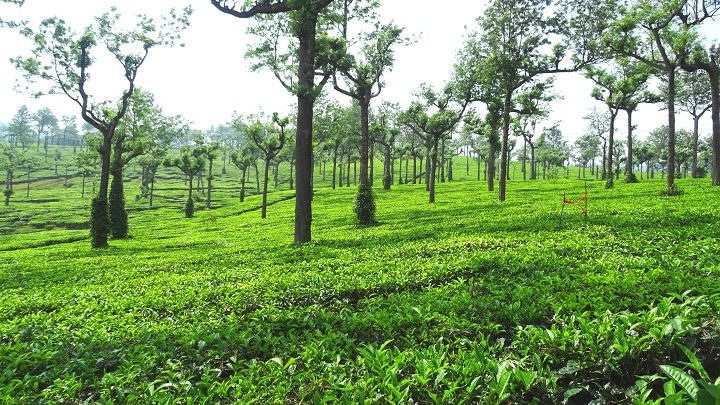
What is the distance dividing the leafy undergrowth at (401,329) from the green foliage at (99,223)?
1782cm

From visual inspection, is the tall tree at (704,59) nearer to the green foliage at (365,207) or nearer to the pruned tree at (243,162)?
the green foliage at (365,207)

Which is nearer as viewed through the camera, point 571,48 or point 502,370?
point 502,370

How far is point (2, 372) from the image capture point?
4.95m

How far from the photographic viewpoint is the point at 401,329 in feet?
16.9

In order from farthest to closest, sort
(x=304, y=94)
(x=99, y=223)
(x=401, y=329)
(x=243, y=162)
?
(x=243, y=162) → (x=99, y=223) → (x=304, y=94) → (x=401, y=329)

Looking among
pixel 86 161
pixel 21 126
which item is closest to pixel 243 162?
pixel 86 161

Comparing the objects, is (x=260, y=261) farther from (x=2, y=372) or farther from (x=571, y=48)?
(x=571, y=48)

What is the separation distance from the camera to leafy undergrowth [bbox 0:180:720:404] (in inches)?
138

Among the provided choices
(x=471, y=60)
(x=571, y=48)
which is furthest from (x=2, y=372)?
(x=471, y=60)

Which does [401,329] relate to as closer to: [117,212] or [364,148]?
[364,148]

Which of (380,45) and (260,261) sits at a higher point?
(380,45)

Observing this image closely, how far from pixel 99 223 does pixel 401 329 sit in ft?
93.9

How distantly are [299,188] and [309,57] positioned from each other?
214 inches

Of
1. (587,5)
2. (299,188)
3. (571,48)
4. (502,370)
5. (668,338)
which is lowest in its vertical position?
(502,370)
